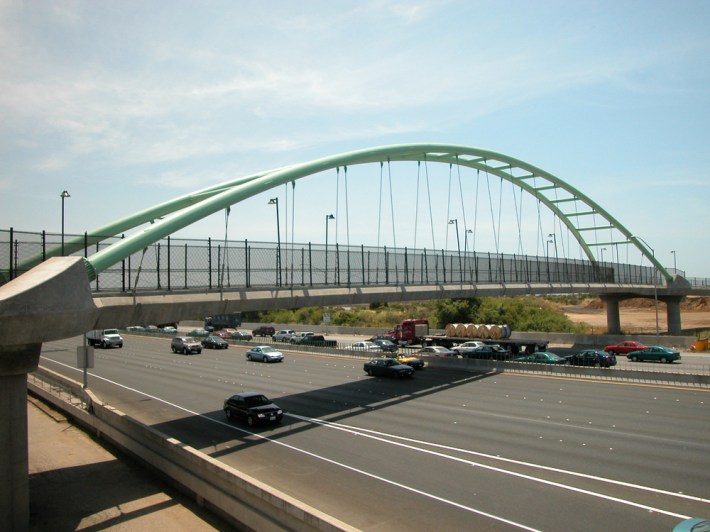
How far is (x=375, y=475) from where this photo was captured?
14.2 metres

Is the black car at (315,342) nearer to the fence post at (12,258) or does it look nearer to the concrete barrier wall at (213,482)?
the concrete barrier wall at (213,482)

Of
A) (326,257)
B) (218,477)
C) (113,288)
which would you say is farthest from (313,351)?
(218,477)

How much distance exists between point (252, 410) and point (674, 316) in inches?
2353

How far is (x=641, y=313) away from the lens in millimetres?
113000

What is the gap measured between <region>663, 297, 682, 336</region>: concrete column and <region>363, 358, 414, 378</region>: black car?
45.0 metres

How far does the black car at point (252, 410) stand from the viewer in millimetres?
20188

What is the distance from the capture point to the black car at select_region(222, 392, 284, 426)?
20188 mm

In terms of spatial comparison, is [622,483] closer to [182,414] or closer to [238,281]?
[238,281]

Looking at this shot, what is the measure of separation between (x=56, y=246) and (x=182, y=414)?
917 cm

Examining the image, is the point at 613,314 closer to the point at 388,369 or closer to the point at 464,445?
the point at 388,369

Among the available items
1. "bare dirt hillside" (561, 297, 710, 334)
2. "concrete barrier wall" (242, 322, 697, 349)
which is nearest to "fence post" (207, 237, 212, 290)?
"concrete barrier wall" (242, 322, 697, 349)

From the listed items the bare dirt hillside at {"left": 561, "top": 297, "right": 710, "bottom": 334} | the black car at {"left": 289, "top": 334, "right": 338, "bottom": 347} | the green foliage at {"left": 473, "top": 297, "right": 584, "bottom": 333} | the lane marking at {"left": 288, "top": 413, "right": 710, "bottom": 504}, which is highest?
the green foliage at {"left": 473, "top": 297, "right": 584, "bottom": 333}

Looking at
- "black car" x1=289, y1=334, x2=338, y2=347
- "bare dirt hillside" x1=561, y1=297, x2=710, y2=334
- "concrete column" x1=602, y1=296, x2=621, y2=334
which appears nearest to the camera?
"black car" x1=289, y1=334, x2=338, y2=347

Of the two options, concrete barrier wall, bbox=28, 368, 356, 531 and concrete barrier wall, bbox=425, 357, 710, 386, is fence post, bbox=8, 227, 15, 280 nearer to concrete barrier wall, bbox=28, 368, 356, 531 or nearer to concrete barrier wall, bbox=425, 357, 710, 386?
concrete barrier wall, bbox=28, 368, 356, 531
